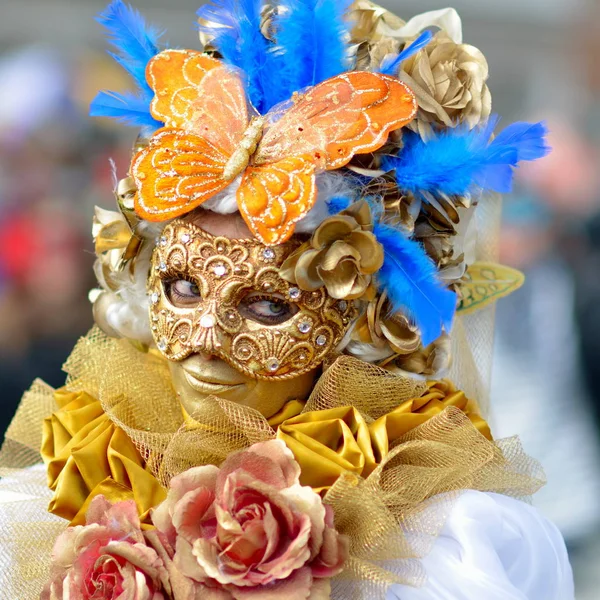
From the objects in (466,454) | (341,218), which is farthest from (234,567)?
(341,218)

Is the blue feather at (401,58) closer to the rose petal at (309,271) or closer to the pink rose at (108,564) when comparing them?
the rose petal at (309,271)

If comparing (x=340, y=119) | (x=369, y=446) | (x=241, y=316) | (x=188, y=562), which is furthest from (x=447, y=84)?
(x=188, y=562)

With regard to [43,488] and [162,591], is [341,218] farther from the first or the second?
[43,488]

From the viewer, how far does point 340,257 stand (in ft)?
5.05

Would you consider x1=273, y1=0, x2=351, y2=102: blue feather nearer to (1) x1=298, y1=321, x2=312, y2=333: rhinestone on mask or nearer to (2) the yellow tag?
(1) x1=298, y1=321, x2=312, y2=333: rhinestone on mask

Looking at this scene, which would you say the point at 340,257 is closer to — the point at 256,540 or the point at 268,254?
the point at 268,254

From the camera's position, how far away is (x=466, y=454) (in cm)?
156

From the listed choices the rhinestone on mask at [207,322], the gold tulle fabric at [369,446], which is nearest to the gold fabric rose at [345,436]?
the gold tulle fabric at [369,446]

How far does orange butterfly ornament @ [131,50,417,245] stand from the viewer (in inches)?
61.2

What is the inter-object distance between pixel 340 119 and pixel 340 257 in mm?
249

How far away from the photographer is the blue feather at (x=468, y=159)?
1.58 metres

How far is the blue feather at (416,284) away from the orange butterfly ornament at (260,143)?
0.16 m

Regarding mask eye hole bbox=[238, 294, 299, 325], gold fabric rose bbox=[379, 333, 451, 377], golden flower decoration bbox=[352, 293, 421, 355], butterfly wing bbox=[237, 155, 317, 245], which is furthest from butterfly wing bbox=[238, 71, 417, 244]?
gold fabric rose bbox=[379, 333, 451, 377]

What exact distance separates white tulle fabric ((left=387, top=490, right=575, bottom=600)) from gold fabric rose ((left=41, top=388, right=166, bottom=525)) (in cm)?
47
